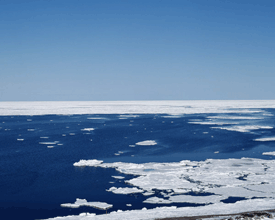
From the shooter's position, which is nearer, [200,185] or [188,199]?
[188,199]

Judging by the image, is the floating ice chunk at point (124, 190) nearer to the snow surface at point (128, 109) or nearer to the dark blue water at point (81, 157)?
the dark blue water at point (81, 157)

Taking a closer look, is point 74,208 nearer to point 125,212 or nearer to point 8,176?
point 125,212

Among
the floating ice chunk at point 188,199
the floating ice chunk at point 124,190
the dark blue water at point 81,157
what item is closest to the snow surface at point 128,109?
the dark blue water at point 81,157

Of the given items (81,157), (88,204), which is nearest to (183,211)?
(88,204)

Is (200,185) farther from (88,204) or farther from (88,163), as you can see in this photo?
(88,163)

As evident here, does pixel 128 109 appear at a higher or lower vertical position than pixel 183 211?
higher

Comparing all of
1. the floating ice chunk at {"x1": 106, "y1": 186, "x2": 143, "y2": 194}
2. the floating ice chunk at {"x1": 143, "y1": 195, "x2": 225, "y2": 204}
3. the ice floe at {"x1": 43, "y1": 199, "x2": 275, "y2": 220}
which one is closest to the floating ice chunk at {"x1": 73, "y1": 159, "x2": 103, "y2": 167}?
the floating ice chunk at {"x1": 106, "y1": 186, "x2": 143, "y2": 194}
